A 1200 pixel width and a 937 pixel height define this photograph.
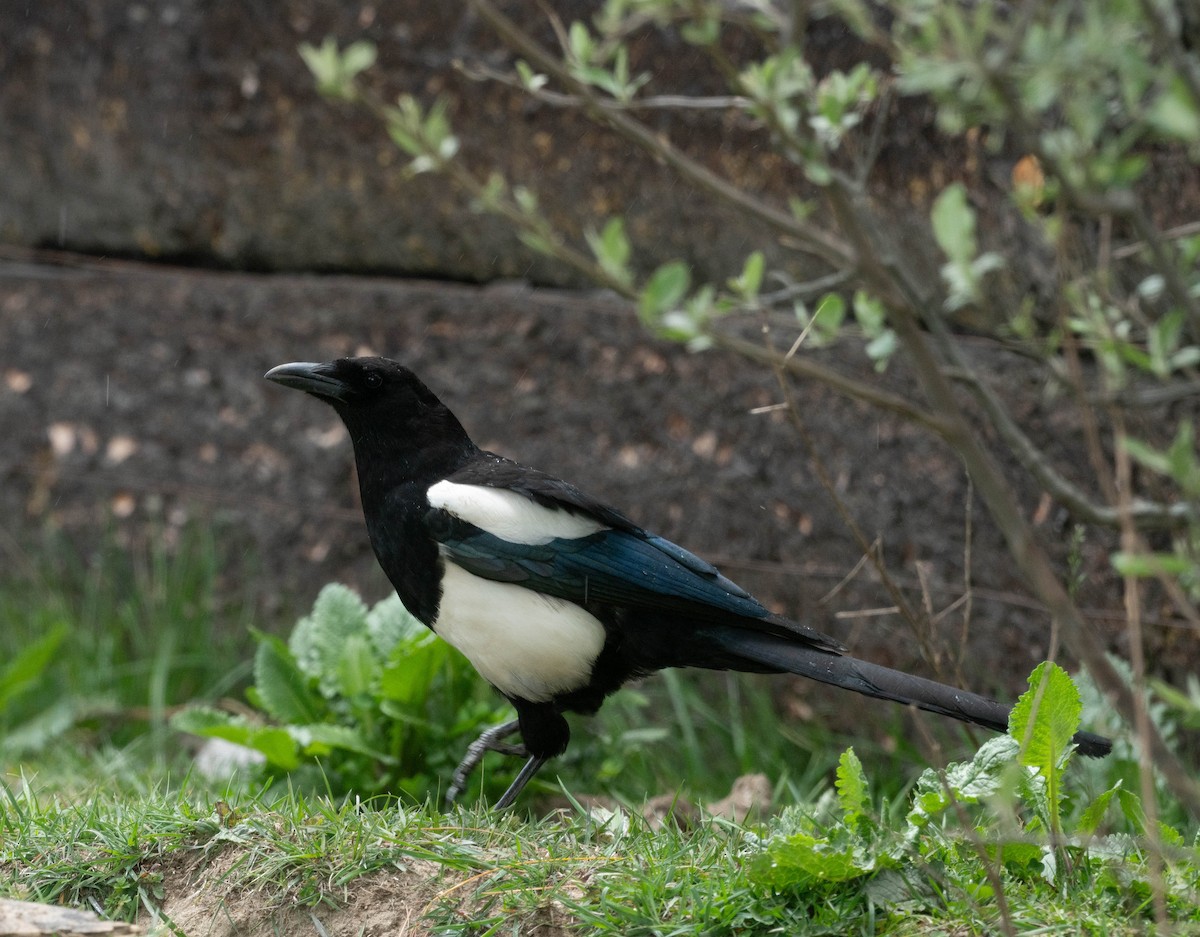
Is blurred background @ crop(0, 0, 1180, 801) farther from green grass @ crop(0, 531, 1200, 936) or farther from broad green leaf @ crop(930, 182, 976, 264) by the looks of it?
broad green leaf @ crop(930, 182, 976, 264)

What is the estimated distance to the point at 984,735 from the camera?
3.45m

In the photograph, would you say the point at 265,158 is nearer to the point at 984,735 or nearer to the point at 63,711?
the point at 63,711

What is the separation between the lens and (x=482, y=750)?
116 inches

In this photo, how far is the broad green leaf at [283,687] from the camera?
3.25m

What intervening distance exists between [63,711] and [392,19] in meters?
2.27

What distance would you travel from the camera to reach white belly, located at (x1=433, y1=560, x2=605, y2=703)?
8.83 ft

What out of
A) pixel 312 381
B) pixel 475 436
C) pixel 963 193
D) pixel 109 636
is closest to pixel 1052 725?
pixel 963 193

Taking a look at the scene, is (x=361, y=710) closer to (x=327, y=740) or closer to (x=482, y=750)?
(x=327, y=740)

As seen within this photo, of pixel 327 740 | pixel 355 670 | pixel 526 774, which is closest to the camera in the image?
pixel 526 774

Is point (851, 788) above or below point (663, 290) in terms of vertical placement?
below

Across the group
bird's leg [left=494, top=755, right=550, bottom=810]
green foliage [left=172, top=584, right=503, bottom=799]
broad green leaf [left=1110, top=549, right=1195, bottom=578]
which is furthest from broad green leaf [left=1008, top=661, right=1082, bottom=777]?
green foliage [left=172, top=584, right=503, bottom=799]

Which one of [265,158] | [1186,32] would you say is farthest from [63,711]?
[1186,32]

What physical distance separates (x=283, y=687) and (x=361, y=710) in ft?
0.77

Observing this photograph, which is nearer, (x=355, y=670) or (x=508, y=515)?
(x=508, y=515)
